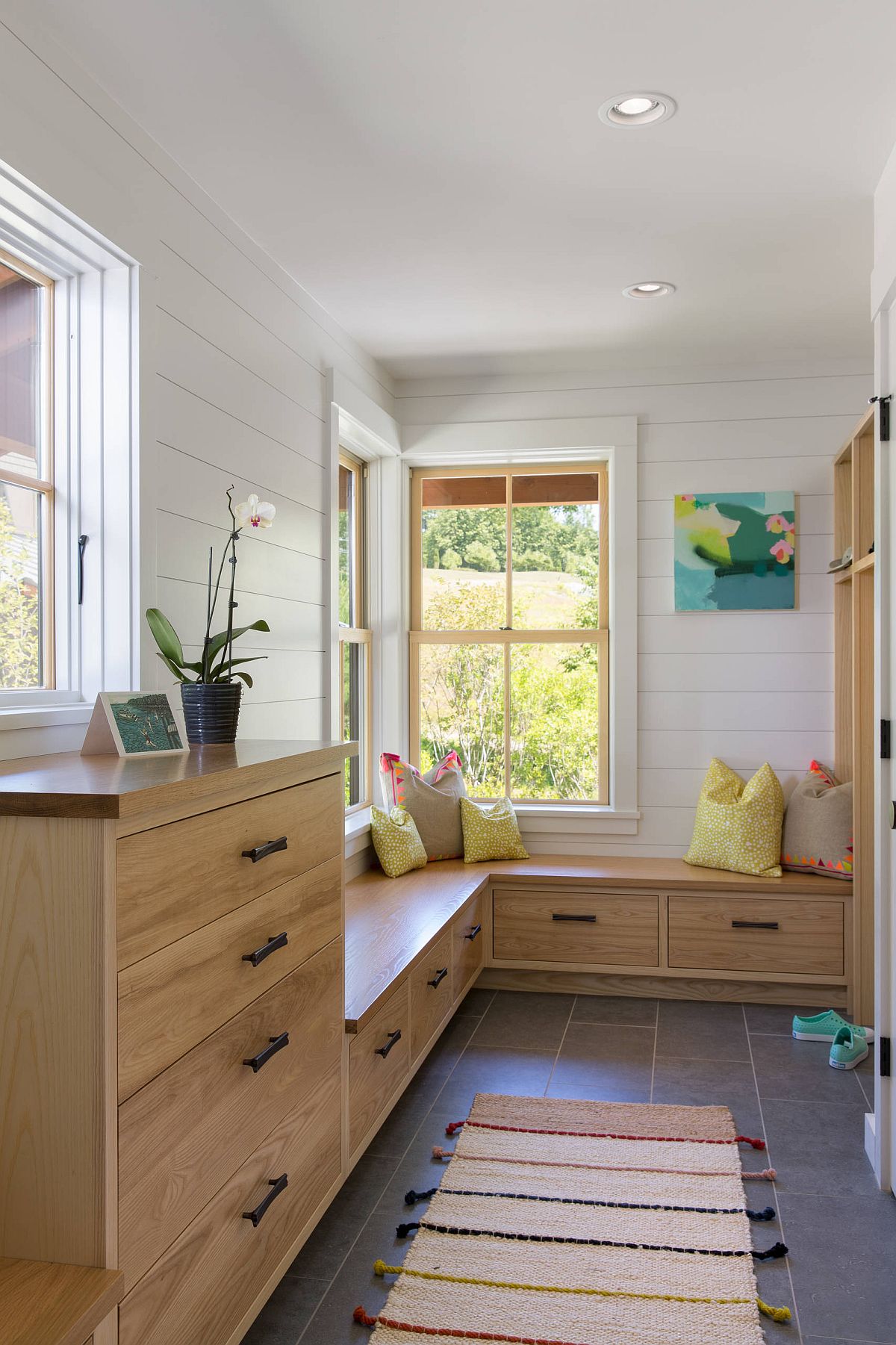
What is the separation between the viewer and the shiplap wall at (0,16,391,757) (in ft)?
6.75

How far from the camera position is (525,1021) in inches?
148

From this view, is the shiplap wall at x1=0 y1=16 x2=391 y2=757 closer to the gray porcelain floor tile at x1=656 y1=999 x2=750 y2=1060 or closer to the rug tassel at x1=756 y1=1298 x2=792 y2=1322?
the gray porcelain floor tile at x1=656 y1=999 x2=750 y2=1060

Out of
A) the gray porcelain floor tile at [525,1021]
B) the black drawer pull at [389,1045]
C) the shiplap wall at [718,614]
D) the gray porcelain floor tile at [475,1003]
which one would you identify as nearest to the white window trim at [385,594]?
the shiplap wall at [718,614]

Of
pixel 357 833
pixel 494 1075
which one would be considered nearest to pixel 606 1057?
pixel 494 1075

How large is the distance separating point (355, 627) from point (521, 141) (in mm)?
2337

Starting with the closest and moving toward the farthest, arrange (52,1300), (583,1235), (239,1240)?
(52,1300), (239,1240), (583,1235)

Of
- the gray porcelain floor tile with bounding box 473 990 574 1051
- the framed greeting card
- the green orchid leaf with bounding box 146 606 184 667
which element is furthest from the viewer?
the gray porcelain floor tile with bounding box 473 990 574 1051

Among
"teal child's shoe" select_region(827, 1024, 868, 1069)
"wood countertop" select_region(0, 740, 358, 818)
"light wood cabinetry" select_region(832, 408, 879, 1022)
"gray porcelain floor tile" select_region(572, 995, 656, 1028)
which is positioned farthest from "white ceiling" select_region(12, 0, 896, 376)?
"gray porcelain floor tile" select_region(572, 995, 656, 1028)

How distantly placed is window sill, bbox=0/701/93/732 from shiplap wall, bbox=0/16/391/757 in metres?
0.02

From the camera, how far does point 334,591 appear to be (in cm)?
375

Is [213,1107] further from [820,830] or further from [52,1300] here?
[820,830]

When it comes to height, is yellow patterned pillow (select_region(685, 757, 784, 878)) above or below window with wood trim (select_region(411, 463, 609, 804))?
below

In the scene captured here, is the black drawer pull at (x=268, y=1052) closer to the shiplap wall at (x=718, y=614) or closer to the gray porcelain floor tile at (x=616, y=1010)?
the gray porcelain floor tile at (x=616, y=1010)

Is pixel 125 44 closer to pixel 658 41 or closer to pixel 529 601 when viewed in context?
pixel 658 41
